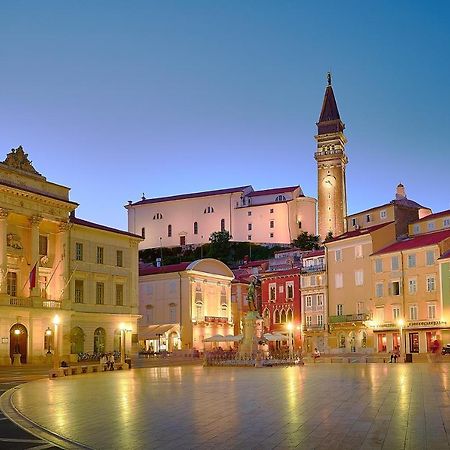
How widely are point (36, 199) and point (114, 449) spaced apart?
148 feet

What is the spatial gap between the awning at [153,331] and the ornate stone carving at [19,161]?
26.2m

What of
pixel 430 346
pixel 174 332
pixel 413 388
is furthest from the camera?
pixel 174 332

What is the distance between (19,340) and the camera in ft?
175

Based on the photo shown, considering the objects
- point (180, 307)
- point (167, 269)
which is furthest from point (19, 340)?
point (167, 269)

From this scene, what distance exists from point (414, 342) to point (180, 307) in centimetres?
2567

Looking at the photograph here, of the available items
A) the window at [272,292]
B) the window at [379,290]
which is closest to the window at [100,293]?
the window at [379,290]

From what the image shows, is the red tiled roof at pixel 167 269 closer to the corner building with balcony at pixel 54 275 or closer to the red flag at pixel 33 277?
the corner building with balcony at pixel 54 275

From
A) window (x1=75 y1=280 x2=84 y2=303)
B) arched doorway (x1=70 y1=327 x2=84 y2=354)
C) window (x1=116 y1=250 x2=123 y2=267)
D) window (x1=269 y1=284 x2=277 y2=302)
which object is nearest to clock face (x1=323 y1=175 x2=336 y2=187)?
window (x1=269 y1=284 x2=277 y2=302)

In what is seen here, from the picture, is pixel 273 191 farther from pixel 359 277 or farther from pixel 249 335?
pixel 249 335

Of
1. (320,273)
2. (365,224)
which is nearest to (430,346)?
(320,273)

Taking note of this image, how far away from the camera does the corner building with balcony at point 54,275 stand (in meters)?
53.0

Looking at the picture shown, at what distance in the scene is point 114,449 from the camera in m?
12.8

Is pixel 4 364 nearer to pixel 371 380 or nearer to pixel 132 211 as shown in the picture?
pixel 371 380

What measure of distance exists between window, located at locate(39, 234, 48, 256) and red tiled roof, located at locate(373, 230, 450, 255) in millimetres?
32080
